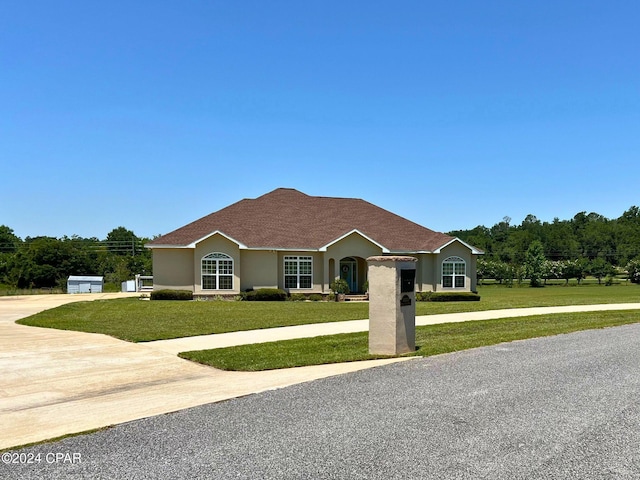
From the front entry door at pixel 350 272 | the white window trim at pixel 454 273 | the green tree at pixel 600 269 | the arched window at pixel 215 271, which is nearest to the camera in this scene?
the arched window at pixel 215 271

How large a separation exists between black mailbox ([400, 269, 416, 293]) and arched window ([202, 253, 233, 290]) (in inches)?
890

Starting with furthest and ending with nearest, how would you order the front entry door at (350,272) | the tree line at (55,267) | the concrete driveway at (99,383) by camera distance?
the tree line at (55,267) → the front entry door at (350,272) → the concrete driveway at (99,383)

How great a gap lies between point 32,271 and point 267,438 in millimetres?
62561

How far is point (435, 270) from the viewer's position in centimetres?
3669

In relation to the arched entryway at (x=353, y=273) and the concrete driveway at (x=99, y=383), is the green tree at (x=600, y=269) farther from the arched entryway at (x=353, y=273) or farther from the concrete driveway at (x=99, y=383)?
the concrete driveway at (x=99, y=383)

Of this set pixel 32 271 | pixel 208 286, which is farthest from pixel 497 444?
pixel 32 271

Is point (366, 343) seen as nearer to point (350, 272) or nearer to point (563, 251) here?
point (350, 272)

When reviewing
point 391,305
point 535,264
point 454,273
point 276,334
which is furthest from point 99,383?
point 535,264

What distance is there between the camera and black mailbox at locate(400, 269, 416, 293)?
11.4 m

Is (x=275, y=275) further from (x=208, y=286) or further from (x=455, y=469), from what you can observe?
(x=455, y=469)

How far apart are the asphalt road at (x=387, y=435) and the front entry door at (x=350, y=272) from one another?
27610 millimetres

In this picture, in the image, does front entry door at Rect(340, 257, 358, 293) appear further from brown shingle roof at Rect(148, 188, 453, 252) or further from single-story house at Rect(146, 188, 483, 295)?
brown shingle roof at Rect(148, 188, 453, 252)

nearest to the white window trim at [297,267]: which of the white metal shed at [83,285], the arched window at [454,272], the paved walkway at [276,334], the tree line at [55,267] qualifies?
the arched window at [454,272]

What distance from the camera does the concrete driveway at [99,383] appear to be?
22.2ft
